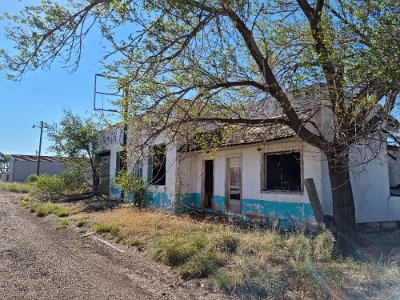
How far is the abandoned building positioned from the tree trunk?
52 centimetres

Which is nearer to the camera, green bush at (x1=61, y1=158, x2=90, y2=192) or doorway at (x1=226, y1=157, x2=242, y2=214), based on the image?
doorway at (x1=226, y1=157, x2=242, y2=214)

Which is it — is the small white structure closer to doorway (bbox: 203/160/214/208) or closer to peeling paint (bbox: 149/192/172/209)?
peeling paint (bbox: 149/192/172/209)

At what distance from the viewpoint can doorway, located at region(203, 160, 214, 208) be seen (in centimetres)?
1516

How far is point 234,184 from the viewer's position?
44.3ft

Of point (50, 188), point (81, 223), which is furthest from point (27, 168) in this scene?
point (81, 223)

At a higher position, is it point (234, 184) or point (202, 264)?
point (234, 184)

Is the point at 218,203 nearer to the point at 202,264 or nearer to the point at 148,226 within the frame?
the point at 148,226

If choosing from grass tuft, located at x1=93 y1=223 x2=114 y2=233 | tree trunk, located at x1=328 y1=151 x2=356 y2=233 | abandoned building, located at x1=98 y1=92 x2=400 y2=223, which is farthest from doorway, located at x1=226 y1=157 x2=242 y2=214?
tree trunk, located at x1=328 y1=151 x2=356 y2=233

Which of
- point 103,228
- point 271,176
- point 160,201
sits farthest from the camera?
point 160,201

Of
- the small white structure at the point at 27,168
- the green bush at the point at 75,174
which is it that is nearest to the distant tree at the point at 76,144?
the green bush at the point at 75,174

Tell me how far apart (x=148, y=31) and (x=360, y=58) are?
3.43 m

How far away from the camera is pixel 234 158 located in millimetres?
13516

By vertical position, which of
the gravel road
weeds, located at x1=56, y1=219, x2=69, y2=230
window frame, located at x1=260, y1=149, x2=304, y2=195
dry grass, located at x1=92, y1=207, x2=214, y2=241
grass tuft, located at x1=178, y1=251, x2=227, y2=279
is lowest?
the gravel road

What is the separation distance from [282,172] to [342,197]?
3.48 m
